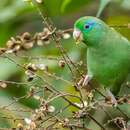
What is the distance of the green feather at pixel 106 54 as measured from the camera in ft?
6.19

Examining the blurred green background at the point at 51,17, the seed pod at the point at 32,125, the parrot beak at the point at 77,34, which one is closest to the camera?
the seed pod at the point at 32,125

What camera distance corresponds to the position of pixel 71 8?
2.61 m

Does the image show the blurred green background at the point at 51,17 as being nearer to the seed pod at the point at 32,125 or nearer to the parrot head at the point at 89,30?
the parrot head at the point at 89,30

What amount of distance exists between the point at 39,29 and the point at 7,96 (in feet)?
4.26

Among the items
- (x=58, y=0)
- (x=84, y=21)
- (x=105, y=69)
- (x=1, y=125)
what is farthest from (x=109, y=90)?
(x=58, y=0)

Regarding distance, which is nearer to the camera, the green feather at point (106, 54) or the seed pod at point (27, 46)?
the seed pod at point (27, 46)

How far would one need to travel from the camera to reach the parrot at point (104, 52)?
1.88 metres

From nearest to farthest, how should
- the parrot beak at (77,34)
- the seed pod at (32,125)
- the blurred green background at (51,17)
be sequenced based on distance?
the seed pod at (32,125) → the parrot beak at (77,34) → the blurred green background at (51,17)

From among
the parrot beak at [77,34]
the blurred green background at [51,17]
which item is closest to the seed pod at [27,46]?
the parrot beak at [77,34]

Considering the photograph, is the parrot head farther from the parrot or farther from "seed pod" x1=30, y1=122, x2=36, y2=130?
"seed pod" x1=30, y1=122, x2=36, y2=130

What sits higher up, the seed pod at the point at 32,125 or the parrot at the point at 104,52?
the parrot at the point at 104,52

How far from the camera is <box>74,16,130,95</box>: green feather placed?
1887mm

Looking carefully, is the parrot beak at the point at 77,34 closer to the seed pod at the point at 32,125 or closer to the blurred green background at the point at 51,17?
the blurred green background at the point at 51,17

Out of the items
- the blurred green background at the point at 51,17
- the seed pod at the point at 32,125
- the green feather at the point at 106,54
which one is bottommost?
the seed pod at the point at 32,125
